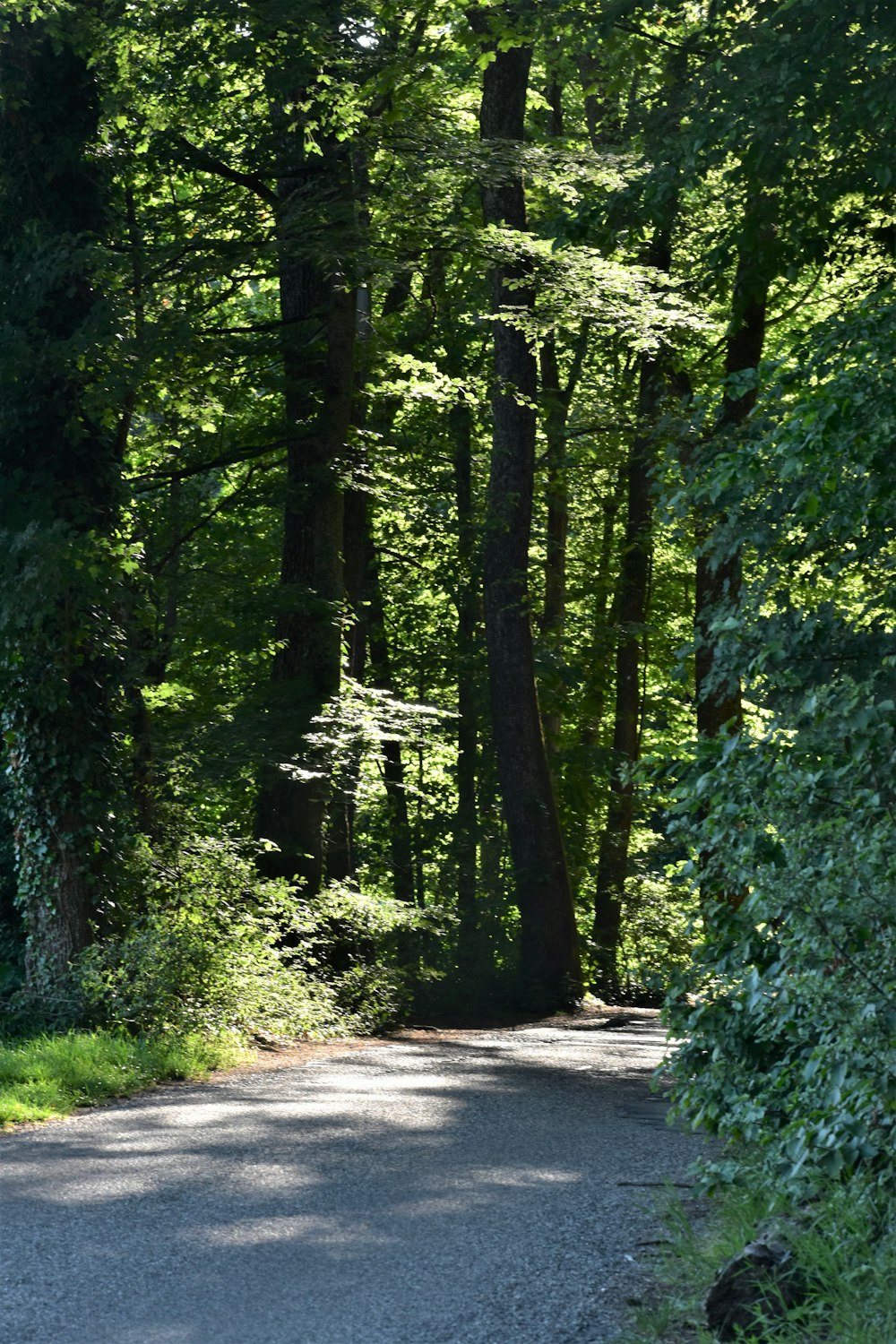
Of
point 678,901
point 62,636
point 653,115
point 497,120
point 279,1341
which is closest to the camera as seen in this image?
point 279,1341

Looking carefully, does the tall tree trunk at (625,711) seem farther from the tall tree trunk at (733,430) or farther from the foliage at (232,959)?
the foliage at (232,959)

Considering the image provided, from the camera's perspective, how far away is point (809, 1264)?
190 inches

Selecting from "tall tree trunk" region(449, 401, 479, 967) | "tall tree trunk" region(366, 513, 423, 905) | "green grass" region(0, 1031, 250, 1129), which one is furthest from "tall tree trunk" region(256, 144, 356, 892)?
"tall tree trunk" region(366, 513, 423, 905)

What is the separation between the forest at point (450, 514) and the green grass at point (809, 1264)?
19cm

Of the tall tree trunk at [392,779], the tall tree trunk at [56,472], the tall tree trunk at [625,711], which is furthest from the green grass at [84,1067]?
the tall tree trunk at [392,779]

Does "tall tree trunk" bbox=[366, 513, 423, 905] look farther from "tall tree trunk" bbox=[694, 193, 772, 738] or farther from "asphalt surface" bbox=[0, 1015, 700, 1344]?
"asphalt surface" bbox=[0, 1015, 700, 1344]

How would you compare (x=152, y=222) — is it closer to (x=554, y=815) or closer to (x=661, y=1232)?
(x=554, y=815)

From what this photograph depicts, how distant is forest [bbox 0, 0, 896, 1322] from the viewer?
6.33 meters

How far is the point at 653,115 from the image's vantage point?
10875 mm

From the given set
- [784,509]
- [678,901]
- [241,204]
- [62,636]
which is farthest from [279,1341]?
[678,901]

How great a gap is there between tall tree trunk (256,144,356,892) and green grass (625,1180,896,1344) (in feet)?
36.5

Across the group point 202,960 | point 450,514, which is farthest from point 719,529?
point 450,514

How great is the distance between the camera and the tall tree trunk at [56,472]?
12.7m

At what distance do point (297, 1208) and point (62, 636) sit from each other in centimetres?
701
